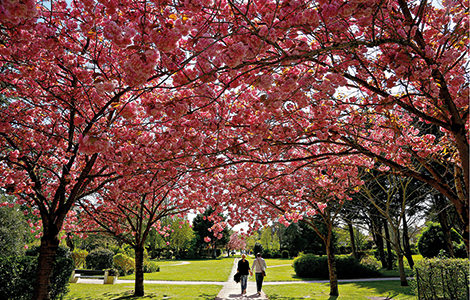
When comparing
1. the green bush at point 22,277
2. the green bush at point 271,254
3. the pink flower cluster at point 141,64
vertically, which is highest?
the pink flower cluster at point 141,64

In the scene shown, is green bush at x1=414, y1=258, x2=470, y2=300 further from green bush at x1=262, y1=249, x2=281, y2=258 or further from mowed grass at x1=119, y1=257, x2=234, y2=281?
green bush at x1=262, y1=249, x2=281, y2=258

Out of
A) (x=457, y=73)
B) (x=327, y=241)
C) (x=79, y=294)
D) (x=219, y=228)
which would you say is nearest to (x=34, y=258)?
(x=79, y=294)

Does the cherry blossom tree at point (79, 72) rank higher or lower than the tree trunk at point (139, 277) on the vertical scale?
higher

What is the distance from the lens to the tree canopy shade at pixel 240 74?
2.68 meters

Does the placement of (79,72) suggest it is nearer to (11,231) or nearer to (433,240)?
(433,240)

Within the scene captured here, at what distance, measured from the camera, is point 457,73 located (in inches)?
149

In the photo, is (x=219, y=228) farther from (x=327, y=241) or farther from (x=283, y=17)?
(x=283, y=17)

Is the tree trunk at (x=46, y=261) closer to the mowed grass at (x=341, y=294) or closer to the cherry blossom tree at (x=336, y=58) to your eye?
the cherry blossom tree at (x=336, y=58)

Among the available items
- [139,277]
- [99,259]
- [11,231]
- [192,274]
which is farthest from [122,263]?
[139,277]

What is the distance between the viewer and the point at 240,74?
9.93 ft

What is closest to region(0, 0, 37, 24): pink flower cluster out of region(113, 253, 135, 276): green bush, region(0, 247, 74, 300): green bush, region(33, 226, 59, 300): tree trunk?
region(33, 226, 59, 300): tree trunk

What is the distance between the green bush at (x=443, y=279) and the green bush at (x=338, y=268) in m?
9.22

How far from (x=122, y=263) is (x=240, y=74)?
18.8 m

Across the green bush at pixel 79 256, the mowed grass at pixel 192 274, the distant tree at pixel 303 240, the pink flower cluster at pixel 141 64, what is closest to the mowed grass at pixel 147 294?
the mowed grass at pixel 192 274
